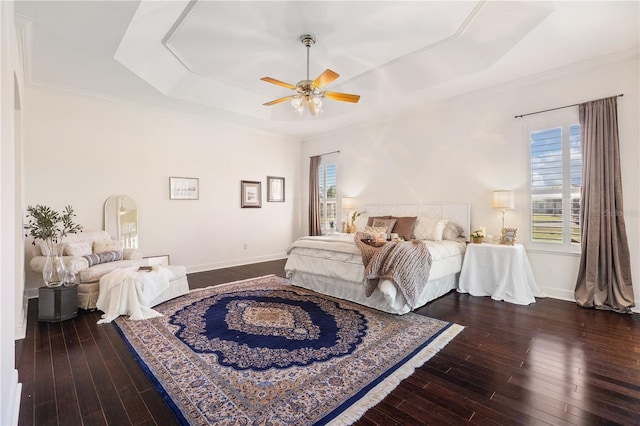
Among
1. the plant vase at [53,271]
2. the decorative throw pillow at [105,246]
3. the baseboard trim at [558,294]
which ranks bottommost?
the baseboard trim at [558,294]

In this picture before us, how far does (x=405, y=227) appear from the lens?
4918 mm

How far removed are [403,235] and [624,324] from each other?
2651mm

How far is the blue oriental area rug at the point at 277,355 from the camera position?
72.6 inches

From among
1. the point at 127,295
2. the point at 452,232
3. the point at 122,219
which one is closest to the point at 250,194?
the point at 122,219

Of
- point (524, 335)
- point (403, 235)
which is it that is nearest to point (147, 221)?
point (403, 235)

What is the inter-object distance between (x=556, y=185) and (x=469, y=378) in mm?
3280

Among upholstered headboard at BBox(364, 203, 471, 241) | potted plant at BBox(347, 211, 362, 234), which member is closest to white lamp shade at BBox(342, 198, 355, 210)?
potted plant at BBox(347, 211, 362, 234)

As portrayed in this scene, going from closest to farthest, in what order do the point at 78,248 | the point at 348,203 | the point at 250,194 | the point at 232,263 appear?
the point at 78,248
the point at 232,263
the point at 348,203
the point at 250,194

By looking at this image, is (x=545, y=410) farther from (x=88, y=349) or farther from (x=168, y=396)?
(x=88, y=349)

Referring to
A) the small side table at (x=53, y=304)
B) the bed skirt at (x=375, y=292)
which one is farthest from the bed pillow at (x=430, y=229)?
the small side table at (x=53, y=304)

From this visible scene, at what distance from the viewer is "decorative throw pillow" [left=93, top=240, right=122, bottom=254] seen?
4.25 m

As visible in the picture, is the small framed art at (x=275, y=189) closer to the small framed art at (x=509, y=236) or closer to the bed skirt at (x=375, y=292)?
the bed skirt at (x=375, y=292)

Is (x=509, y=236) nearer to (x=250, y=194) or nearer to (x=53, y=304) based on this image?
(x=250, y=194)

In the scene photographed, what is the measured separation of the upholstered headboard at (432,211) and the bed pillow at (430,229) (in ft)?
0.90
